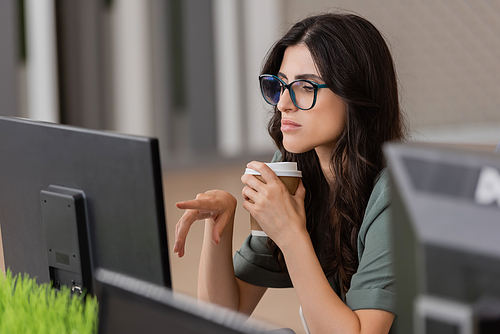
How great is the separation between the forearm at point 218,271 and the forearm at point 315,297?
24 centimetres

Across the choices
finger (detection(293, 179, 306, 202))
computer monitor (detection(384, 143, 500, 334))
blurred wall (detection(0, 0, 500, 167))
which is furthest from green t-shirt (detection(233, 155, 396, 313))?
blurred wall (detection(0, 0, 500, 167))

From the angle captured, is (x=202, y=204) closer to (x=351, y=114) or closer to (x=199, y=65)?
(x=351, y=114)

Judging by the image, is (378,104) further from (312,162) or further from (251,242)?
(251,242)

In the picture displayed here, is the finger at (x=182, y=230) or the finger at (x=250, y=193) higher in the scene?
the finger at (x=250, y=193)

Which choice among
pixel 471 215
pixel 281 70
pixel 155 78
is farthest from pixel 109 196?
pixel 155 78

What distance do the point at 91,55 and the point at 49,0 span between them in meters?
0.54

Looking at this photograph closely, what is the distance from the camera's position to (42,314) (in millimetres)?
576

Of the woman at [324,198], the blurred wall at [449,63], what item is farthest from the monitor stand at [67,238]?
the blurred wall at [449,63]

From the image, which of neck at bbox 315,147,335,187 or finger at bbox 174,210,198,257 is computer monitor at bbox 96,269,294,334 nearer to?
finger at bbox 174,210,198,257

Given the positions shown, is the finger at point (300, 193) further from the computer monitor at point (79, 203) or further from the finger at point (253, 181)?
the computer monitor at point (79, 203)

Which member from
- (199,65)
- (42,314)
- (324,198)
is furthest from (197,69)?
(42,314)

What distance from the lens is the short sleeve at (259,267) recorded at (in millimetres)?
1248

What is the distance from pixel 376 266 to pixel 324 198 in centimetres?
31

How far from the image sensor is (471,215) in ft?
1.02
